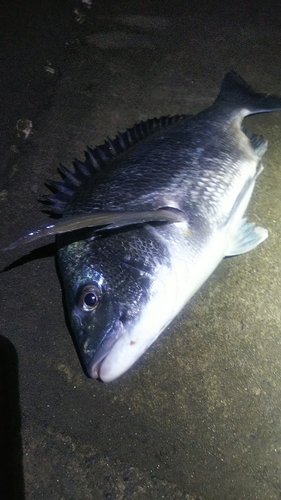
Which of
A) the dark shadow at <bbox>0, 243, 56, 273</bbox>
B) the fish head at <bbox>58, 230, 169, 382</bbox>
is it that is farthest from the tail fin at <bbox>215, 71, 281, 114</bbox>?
the dark shadow at <bbox>0, 243, 56, 273</bbox>

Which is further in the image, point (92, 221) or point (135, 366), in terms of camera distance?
point (135, 366)

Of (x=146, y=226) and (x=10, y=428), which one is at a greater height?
(x=146, y=226)

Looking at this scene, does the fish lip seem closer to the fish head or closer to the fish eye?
the fish head

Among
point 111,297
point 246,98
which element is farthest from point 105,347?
point 246,98

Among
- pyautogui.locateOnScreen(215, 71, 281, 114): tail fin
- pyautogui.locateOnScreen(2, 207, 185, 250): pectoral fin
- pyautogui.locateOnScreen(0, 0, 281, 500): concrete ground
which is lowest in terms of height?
pyautogui.locateOnScreen(0, 0, 281, 500): concrete ground

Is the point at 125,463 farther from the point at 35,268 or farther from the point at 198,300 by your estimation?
the point at 35,268

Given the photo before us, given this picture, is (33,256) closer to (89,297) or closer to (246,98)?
(89,297)

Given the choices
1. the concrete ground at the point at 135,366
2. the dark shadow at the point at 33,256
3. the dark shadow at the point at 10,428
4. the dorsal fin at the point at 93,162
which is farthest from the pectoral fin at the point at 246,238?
the dark shadow at the point at 10,428

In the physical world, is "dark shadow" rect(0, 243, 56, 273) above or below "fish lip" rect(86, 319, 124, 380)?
below
